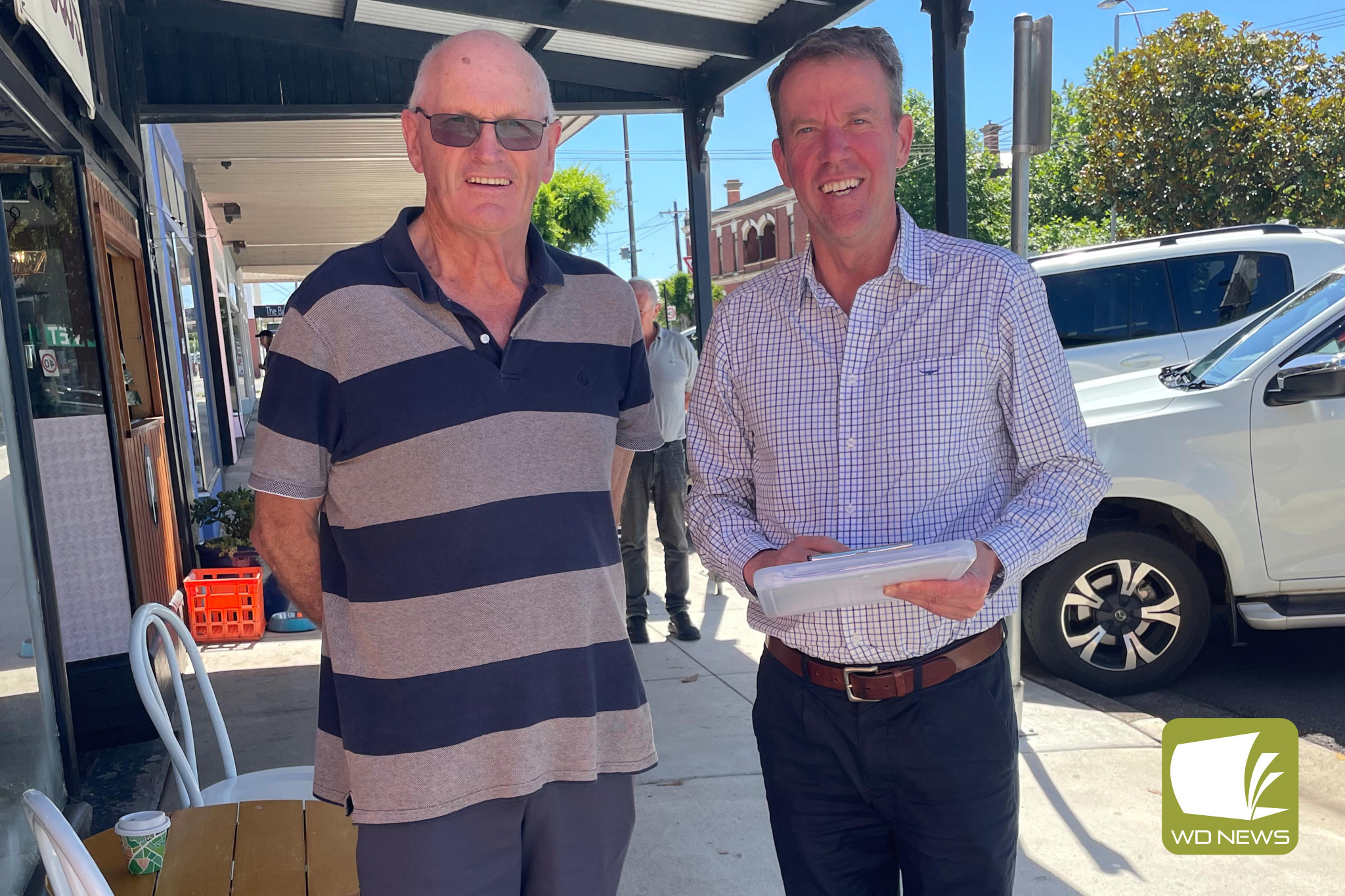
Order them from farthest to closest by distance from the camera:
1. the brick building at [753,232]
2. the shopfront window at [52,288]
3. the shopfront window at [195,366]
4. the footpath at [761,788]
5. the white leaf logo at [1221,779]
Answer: the brick building at [753,232] < the shopfront window at [195,366] < the shopfront window at [52,288] < the white leaf logo at [1221,779] < the footpath at [761,788]

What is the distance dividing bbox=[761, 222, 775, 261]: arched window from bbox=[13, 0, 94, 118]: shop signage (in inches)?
2116

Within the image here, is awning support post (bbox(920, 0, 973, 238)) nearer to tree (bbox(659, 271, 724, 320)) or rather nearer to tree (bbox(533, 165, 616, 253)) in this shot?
tree (bbox(533, 165, 616, 253))

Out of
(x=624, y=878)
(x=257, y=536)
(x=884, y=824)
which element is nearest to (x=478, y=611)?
(x=257, y=536)

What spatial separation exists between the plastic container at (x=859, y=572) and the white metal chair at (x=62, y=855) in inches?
38.7

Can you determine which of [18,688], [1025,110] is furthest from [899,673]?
[1025,110]

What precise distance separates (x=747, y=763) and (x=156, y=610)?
7.76ft

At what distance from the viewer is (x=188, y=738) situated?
2.88m

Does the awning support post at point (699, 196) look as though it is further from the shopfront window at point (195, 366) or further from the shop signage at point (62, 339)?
the shopfront window at point (195, 366)

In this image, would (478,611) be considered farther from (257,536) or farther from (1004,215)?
(1004,215)

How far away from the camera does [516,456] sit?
1.69 m

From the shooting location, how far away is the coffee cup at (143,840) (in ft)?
7.00

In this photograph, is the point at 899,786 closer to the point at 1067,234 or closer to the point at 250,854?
the point at 250,854

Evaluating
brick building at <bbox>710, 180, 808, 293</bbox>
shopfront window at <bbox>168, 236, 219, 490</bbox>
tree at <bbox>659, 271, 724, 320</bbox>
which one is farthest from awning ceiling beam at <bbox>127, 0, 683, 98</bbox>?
tree at <bbox>659, 271, 724, 320</bbox>

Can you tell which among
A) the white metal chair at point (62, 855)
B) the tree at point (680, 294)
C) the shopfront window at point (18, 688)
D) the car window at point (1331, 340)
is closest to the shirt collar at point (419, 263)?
the white metal chair at point (62, 855)
